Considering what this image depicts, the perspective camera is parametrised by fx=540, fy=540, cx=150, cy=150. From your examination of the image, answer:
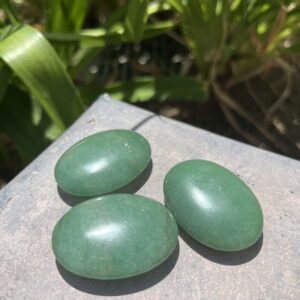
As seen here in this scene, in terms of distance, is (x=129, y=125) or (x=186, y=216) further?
(x=129, y=125)

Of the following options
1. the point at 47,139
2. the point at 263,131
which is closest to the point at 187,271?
the point at 47,139

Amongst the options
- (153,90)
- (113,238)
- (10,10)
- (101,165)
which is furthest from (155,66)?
(113,238)

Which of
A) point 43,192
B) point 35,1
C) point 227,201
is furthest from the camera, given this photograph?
point 35,1

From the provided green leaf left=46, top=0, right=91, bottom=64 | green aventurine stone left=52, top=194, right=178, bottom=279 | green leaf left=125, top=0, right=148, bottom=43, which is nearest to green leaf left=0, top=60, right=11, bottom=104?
green leaf left=46, top=0, right=91, bottom=64

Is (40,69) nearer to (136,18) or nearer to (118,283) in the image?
(136,18)

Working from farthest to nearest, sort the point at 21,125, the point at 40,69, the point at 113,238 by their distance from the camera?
1. the point at 21,125
2. the point at 40,69
3. the point at 113,238

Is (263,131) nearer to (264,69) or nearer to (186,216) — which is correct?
(264,69)

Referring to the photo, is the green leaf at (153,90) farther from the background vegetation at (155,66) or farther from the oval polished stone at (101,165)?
the oval polished stone at (101,165)
